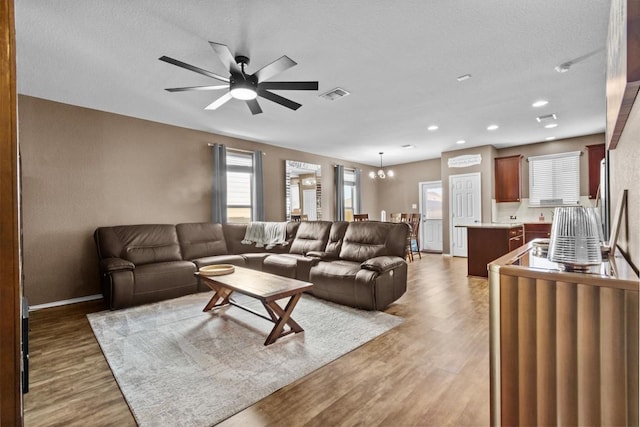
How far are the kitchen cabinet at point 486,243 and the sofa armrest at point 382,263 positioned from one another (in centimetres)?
213

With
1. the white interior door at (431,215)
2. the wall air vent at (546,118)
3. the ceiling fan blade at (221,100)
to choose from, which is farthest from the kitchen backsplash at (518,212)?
the ceiling fan blade at (221,100)

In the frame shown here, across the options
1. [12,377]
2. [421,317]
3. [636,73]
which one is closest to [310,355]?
[421,317]

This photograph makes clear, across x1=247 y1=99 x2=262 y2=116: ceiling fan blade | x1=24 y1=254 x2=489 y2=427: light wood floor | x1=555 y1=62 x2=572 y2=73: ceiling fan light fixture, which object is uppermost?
Result: x1=555 y1=62 x2=572 y2=73: ceiling fan light fixture

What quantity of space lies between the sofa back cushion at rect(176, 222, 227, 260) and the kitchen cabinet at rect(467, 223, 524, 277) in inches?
169

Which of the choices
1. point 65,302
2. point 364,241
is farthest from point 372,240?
point 65,302

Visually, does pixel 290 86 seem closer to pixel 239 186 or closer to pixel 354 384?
pixel 354 384

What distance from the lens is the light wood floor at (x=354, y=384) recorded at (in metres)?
1.63

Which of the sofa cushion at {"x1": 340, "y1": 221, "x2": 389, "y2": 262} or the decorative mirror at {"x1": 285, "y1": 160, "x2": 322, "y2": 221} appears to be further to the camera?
the decorative mirror at {"x1": 285, "y1": 160, "x2": 322, "y2": 221}

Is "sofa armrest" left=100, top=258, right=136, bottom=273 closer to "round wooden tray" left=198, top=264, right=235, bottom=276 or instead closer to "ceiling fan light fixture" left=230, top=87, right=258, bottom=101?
"round wooden tray" left=198, top=264, right=235, bottom=276

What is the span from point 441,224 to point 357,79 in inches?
233

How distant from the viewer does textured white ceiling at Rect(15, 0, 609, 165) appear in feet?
7.16

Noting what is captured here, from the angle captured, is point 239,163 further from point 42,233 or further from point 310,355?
point 310,355

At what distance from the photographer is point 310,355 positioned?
2311 millimetres

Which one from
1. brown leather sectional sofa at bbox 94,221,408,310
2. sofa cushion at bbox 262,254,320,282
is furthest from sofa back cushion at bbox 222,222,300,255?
sofa cushion at bbox 262,254,320,282
